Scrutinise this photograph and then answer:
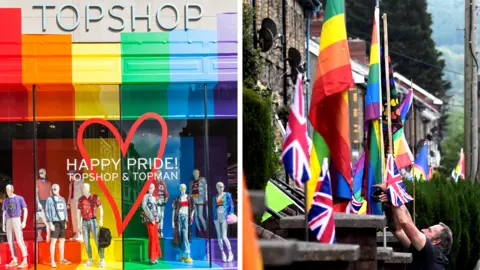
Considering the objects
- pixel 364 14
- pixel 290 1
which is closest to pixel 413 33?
pixel 364 14

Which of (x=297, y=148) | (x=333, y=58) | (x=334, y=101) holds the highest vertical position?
(x=333, y=58)

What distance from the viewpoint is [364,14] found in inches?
4195

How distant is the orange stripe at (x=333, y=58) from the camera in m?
9.72

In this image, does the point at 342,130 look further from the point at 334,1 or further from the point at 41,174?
the point at 41,174

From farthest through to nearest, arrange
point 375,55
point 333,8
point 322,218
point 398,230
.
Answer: point 375,55 < point 333,8 < point 398,230 < point 322,218

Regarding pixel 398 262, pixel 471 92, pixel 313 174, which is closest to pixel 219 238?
pixel 313 174

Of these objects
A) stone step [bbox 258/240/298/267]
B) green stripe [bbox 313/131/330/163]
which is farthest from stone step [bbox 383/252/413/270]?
stone step [bbox 258/240/298/267]

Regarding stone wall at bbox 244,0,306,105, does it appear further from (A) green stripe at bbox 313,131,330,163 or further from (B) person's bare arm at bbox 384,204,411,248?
(B) person's bare arm at bbox 384,204,411,248

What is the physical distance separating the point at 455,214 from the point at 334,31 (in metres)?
9.14

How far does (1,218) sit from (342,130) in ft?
15.1

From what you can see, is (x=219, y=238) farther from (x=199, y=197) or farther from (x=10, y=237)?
(x=10, y=237)

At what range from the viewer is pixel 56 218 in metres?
5.42

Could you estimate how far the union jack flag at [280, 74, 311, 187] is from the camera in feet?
24.7

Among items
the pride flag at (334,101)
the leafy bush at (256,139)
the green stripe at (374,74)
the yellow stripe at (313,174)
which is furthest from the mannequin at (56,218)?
the green stripe at (374,74)
